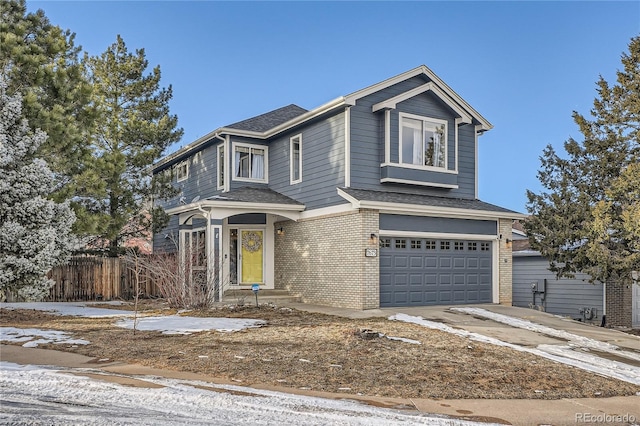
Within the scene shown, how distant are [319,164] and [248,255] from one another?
14.2 ft

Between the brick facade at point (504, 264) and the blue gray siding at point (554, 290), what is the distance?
3286mm

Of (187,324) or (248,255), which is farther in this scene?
(248,255)

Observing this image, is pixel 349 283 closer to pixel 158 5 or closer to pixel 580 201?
pixel 580 201

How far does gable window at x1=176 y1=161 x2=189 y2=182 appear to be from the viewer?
23.6 meters

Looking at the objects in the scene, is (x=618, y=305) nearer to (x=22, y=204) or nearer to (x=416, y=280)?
(x=416, y=280)

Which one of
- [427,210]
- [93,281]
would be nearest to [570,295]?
[427,210]

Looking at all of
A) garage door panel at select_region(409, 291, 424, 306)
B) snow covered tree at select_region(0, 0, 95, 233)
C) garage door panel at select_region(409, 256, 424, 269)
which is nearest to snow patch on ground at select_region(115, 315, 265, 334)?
snow covered tree at select_region(0, 0, 95, 233)

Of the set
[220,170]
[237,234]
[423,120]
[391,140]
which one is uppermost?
[423,120]

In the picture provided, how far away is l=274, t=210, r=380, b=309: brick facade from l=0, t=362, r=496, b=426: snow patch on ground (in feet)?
27.8

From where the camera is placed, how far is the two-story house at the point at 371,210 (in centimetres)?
1544

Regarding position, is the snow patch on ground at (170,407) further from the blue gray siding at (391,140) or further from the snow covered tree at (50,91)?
the blue gray siding at (391,140)

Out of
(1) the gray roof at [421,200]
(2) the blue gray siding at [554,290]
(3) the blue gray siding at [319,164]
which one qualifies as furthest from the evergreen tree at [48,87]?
(2) the blue gray siding at [554,290]

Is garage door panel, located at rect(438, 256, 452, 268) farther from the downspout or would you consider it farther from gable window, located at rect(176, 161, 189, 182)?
gable window, located at rect(176, 161, 189, 182)

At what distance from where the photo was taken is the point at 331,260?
15977 mm
